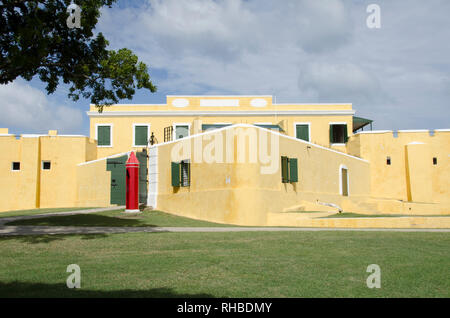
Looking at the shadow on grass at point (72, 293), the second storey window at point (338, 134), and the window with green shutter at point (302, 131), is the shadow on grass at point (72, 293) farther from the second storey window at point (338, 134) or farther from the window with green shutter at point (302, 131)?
the second storey window at point (338, 134)

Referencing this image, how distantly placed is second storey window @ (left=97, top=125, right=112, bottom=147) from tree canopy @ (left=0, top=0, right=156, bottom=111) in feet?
56.9

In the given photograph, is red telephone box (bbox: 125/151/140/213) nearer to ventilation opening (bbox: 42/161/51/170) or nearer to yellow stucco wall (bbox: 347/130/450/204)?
ventilation opening (bbox: 42/161/51/170)

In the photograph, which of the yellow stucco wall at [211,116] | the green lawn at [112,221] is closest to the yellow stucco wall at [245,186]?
the green lawn at [112,221]

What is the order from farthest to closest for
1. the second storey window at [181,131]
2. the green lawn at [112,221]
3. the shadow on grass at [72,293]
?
the second storey window at [181,131]
the green lawn at [112,221]
the shadow on grass at [72,293]

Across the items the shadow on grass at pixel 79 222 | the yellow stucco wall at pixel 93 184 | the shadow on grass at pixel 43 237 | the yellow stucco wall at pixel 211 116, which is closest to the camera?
the shadow on grass at pixel 43 237

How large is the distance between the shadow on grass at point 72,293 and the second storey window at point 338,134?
28015mm

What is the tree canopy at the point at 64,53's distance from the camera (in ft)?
35.0

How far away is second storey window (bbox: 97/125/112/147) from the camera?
101 ft

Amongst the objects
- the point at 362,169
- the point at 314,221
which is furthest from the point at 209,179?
the point at 362,169

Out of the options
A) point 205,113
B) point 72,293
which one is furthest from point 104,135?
point 72,293

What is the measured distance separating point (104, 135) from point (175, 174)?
12181 mm

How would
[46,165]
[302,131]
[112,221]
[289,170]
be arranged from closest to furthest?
[112,221] → [289,170] → [46,165] → [302,131]

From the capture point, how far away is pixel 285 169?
1980 cm

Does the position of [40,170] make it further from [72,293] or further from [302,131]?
[72,293]
